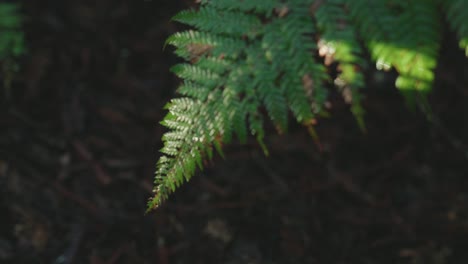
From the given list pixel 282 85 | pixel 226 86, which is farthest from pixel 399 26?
pixel 226 86

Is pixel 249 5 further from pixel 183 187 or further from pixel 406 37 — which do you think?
pixel 183 187

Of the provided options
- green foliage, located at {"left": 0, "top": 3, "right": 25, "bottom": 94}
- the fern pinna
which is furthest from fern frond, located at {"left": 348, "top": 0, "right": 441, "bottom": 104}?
green foliage, located at {"left": 0, "top": 3, "right": 25, "bottom": 94}

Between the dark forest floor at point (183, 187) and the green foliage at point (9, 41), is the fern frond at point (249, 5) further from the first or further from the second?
the green foliage at point (9, 41)

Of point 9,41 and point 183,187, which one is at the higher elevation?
point 9,41

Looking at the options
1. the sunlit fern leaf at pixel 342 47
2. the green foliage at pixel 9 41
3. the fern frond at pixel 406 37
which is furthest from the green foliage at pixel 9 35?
the fern frond at pixel 406 37

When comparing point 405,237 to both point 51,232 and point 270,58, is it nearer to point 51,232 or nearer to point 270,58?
point 270,58

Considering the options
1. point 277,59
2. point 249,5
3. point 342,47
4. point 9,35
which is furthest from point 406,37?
point 9,35

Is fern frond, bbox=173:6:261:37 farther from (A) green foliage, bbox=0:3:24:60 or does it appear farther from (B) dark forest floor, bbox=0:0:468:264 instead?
(A) green foliage, bbox=0:3:24:60
